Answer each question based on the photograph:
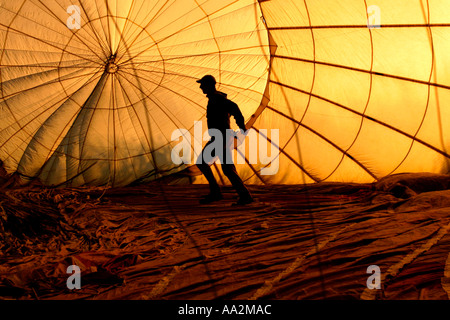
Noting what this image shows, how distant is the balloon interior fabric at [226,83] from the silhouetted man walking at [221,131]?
131 cm

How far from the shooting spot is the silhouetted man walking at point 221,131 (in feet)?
18.7

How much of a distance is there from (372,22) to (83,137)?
402cm

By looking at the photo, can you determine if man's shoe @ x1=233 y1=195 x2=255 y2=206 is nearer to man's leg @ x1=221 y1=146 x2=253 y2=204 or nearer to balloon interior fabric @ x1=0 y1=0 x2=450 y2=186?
man's leg @ x1=221 y1=146 x2=253 y2=204

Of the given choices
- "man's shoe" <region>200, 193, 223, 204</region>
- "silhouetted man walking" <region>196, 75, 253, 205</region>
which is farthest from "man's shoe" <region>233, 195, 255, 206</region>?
"man's shoe" <region>200, 193, 223, 204</region>

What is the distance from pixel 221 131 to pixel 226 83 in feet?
4.97

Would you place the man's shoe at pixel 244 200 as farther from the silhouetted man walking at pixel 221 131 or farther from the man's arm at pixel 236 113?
the man's arm at pixel 236 113

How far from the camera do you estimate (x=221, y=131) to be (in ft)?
19.2

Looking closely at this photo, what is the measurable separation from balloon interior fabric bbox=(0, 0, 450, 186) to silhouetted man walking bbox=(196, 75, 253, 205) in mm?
1310

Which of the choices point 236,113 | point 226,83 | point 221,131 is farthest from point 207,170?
point 226,83

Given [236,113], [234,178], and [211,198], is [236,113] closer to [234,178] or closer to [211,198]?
[234,178]

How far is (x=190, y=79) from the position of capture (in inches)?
280

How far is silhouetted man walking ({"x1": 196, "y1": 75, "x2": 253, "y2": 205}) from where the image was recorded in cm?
570
